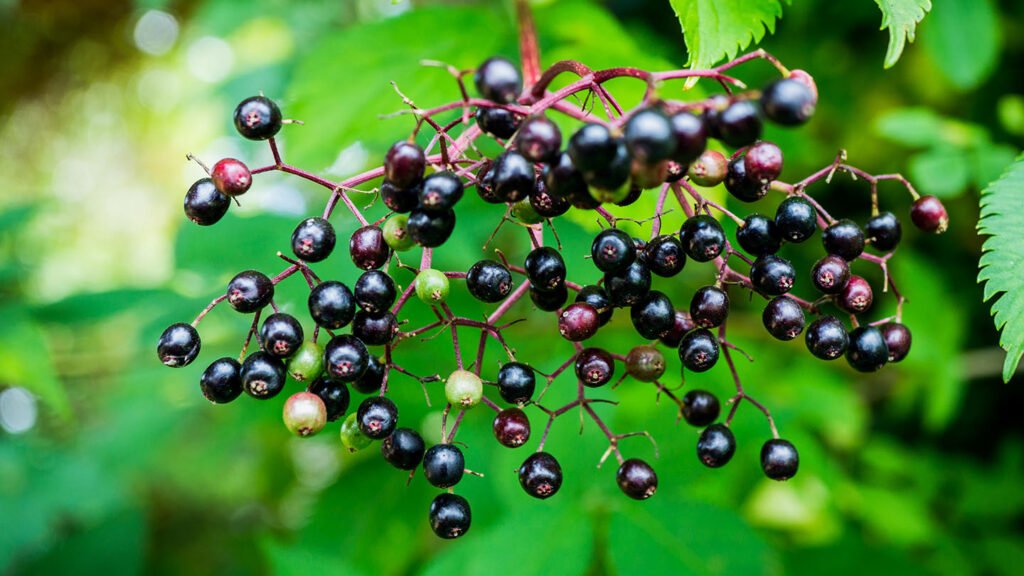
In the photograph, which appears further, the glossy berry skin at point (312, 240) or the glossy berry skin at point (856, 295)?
the glossy berry skin at point (856, 295)

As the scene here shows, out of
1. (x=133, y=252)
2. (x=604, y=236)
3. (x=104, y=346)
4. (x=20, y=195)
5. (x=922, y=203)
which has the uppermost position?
(x=922, y=203)

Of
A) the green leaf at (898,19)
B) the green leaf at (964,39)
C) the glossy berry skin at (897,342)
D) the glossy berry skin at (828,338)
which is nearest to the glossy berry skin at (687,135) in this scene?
the green leaf at (898,19)

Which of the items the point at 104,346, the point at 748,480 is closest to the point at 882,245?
the point at 748,480

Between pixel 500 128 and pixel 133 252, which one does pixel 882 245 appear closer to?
pixel 500 128

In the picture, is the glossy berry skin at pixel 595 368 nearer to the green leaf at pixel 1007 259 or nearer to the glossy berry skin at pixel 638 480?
the glossy berry skin at pixel 638 480

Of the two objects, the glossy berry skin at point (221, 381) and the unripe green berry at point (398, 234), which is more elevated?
the unripe green berry at point (398, 234)

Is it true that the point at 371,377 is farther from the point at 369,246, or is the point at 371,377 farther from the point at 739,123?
the point at 739,123

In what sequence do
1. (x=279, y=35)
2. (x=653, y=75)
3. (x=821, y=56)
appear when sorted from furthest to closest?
(x=279, y=35) < (x=821, y=56) < (x=653, y=75)
